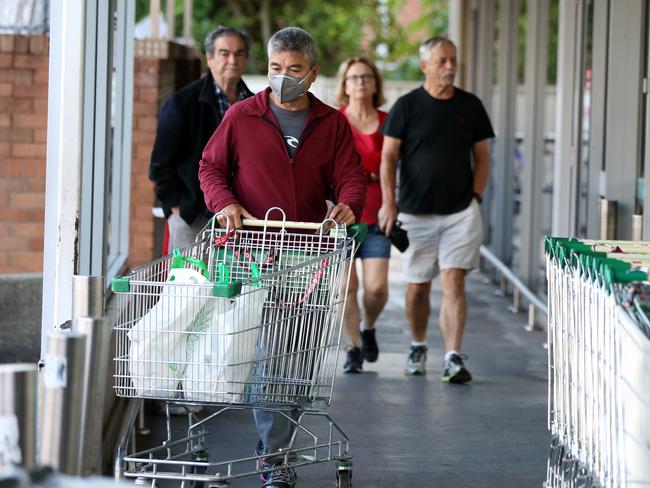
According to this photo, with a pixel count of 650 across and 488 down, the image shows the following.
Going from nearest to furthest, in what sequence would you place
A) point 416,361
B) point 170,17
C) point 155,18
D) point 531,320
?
1. point 416,361
2. point 155,18
3. point 531,320
4. point 170,17

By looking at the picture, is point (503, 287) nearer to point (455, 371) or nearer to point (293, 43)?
point (455, 371)

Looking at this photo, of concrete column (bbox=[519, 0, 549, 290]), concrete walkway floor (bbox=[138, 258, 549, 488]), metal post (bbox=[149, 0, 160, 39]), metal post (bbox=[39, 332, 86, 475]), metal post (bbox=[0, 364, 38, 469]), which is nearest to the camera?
metal post (bbox=[0, 364, 38, 469])

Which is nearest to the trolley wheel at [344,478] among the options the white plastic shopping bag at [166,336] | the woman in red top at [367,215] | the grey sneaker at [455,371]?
the white plastic shopping bag at [166,336]

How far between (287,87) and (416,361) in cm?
346

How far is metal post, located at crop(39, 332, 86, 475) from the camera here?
3.06 metres

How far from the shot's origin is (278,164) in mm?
5652

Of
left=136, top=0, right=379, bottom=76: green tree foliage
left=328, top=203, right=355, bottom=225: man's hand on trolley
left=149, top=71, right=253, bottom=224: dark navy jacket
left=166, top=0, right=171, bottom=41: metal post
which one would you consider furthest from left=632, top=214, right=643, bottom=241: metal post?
left=136, top=0, right=379, bottom=76: green tree foliage

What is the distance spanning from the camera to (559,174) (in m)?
10.4

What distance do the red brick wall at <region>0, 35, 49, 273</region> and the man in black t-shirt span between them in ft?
7.12

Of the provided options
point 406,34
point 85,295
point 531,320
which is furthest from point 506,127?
point 406,34

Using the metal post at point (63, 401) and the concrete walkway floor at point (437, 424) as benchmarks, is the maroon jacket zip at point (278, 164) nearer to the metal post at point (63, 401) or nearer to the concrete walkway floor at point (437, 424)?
the concrete walkway floor at point (437, 424)

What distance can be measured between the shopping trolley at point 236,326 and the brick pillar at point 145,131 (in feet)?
15.1

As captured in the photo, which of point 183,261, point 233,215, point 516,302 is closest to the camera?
point 183,261

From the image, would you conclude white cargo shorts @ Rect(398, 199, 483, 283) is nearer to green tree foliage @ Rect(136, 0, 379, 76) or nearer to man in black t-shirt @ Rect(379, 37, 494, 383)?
man in black t-shirt @ Rect(379, 37, 494, 383)
